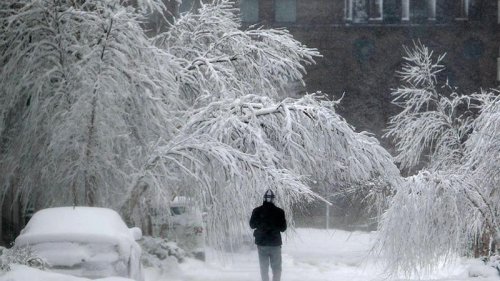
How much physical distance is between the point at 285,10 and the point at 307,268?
2699 cm

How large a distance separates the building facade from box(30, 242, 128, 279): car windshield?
35943 mm

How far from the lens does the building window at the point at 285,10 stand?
4609 centimetres

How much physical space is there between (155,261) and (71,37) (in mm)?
5126

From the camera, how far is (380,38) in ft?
151

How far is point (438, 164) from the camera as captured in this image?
2020cm

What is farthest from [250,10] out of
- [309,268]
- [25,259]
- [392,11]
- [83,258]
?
[25,259]

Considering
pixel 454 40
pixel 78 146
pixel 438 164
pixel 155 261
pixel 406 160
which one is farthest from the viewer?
pixel 454 40

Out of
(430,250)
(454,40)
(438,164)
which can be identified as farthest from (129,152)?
(454,40)

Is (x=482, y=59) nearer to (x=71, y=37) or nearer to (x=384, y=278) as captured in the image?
(x=384, y=278)

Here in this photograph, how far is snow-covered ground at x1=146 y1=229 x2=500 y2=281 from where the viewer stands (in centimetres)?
1786

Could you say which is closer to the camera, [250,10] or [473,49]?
[250,10]

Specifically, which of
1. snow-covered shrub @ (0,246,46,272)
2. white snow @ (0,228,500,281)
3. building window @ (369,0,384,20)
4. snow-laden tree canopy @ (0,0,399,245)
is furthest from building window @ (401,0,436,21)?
snow-covered shrub @ (0,246,46,272)

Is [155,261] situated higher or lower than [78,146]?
lower

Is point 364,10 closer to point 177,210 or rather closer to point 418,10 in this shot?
point 418,10
